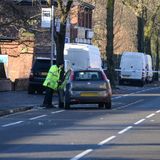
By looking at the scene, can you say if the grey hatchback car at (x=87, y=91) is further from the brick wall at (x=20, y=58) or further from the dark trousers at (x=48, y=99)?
the brick wall at (x=20, y=58)

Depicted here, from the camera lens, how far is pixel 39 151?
13836 mm

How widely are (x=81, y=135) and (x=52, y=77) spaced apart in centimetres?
1090

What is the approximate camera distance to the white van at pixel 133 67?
54844 mm

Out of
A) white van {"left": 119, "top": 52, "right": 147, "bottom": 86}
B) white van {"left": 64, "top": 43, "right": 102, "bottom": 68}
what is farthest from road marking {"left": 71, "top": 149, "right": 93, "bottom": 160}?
white van {"left": 119, "top": 52, "right": 147, "bottom": 86}

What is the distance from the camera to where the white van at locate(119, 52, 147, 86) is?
2159 inches

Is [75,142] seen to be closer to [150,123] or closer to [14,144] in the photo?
[14,144]

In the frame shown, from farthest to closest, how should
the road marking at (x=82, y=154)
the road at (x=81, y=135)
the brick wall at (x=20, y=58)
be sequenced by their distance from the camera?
the brick wall at (x=20, y=58) → the road at (x=81, y=135) → the road marking at (x=82, y=154)

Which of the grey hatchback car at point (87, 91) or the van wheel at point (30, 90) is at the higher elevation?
the grey hatchback car at point (87, 91)

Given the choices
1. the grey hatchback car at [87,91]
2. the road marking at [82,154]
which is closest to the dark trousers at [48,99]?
the grey hatchback car at [87,91]

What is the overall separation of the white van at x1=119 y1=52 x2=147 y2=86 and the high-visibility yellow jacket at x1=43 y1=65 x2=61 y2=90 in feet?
89.7

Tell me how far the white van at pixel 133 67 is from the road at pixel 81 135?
2943cm

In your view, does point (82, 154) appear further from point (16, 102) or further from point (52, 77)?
point (16, 102)

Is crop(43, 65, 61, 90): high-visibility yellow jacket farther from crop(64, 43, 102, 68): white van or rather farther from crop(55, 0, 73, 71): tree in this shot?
crop(64, 43, 102, 68): white van

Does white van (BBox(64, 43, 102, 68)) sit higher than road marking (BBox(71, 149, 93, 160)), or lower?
higher
